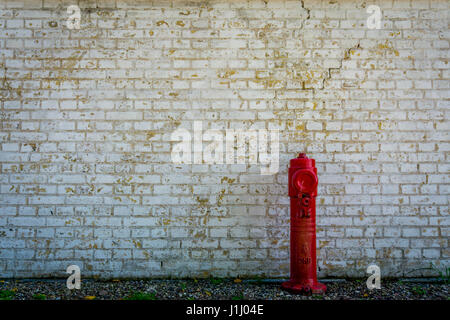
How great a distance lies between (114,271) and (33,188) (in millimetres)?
1353

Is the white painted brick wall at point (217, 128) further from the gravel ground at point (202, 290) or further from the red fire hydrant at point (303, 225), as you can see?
the red fire hydrant at point (303, 225)

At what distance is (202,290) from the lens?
150 inches

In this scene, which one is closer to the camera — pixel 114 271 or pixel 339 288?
pixel 339 288

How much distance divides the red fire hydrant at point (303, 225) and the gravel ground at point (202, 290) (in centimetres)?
14

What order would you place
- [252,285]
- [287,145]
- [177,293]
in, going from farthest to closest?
1. [287,145]
2. [252,285]
3. [177,293]

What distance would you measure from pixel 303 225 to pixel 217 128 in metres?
1.50

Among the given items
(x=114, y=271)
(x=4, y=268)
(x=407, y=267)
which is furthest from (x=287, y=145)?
(x=4, y=268)

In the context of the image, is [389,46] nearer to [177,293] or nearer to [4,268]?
[177,293]

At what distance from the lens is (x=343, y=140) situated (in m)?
4.26

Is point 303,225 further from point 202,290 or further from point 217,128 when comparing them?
point 217,128

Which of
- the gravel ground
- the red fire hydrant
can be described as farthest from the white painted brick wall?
the red fire hydrant

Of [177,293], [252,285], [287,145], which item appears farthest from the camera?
[287,145]

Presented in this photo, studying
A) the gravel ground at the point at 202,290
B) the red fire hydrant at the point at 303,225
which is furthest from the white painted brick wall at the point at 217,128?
the red fire hydrant at the point at 303,225

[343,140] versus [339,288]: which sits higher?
[343,140]
